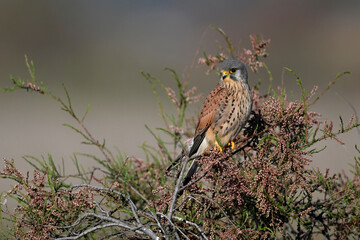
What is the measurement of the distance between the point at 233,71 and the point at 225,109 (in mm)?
223

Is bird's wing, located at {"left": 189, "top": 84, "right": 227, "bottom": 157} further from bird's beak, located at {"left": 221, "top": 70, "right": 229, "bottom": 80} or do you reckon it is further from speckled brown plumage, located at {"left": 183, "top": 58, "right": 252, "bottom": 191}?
bird's beak, located at {"left": 221, "top": 70, "right": 229, "bottom": 80}

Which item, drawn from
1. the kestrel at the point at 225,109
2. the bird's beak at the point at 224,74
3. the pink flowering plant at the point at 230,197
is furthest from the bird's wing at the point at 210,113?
the pink flowering plant at the point at 230,197

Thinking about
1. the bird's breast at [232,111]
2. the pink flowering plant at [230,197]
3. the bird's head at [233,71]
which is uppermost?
the bird's head at [233,71]

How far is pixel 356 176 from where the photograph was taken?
1.66m

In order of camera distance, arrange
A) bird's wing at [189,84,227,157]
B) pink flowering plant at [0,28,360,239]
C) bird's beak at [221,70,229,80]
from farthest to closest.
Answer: bird's beak at [221,70,229,80], bird's wing at [189,84,227,157], pink flowering plant at [0,28,360,239]

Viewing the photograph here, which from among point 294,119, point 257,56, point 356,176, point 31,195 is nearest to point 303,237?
point 356,176

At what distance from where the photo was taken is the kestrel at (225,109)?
2.34 metres

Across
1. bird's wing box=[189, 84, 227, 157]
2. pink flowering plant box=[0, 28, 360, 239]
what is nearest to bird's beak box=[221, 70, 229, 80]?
bird's wing box=[189, 84, 227, 157]

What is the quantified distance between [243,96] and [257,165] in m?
1.00

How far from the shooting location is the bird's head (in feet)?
7.69

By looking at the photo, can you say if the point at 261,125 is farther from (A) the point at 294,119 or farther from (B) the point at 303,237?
(B) the point at 303,237

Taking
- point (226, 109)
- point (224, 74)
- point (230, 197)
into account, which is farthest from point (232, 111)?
point (230, 197)

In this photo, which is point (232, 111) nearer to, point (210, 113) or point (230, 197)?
point (210, 113)

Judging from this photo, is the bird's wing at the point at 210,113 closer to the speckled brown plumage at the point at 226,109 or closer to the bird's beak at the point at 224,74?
the speckled brown plumage at the point at 226,109
